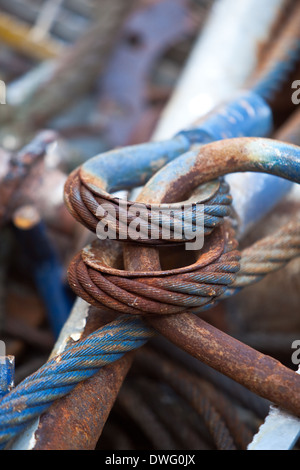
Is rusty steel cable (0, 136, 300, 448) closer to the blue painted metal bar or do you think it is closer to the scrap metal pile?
the scrap metal pile

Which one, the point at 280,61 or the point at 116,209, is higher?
the point at 280,61

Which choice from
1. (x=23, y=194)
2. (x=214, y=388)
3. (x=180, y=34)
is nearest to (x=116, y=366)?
(x=214, y=388)

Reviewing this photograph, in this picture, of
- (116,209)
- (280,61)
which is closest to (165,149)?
(116,209)

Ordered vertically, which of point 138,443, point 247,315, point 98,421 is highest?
point 98,421

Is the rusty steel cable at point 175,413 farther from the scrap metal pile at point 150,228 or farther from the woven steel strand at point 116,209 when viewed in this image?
the woven steel strand at point 116,209

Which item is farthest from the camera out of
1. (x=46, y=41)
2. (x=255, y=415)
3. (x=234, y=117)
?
(x=46, y=41)

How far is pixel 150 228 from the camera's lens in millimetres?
583

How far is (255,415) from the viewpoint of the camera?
3.11ft

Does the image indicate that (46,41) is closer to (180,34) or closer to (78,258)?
(180,34)

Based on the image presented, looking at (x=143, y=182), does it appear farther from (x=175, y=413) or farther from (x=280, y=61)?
(x=280, y=61)

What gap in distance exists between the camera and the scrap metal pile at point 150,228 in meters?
0.58

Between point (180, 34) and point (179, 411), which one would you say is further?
point (180, 34)

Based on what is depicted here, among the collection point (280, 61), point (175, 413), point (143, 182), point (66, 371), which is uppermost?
point (280, 61)
